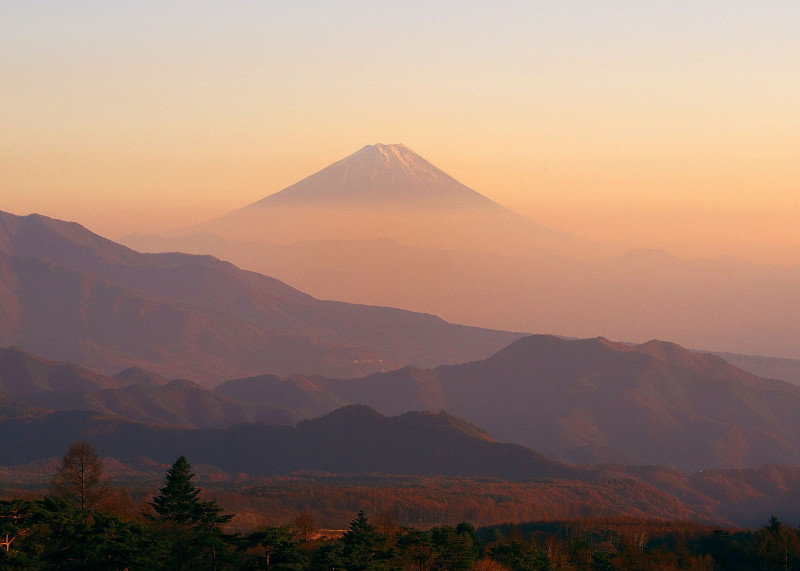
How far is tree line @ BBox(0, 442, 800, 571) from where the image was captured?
7462 centimetres

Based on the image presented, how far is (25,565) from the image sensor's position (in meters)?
68.4

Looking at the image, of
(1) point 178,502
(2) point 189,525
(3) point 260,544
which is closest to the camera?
(3) point 260,544

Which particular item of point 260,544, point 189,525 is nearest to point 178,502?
point 189,525

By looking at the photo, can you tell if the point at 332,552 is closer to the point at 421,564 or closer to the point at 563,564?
the point at 421,564

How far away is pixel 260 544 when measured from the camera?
9119 cm

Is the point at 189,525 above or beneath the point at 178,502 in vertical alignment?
beneath

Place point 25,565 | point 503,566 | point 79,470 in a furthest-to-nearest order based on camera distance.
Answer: point 79,470, point 503,566, point 25,565

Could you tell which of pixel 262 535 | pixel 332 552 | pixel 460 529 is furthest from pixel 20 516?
pixel 460 529

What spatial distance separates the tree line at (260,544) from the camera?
245 feet

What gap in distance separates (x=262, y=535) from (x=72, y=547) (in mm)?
11685

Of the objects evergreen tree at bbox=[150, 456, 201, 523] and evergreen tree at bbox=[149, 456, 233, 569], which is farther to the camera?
evergreen tree at bbox=[150, 456, 201, 523]

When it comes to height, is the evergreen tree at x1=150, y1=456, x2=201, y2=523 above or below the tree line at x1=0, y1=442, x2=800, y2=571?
above

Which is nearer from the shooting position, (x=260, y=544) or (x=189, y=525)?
(x=260, y=544)

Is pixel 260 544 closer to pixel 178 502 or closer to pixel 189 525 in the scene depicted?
pixel 189 525
